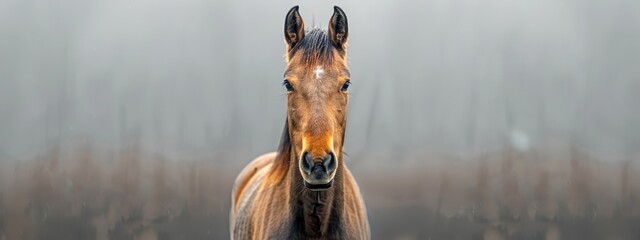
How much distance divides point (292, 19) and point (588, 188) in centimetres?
482

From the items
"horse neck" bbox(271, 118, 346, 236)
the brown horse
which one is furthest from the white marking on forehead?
"horse neck" bbox(271, 118, 346, 236)

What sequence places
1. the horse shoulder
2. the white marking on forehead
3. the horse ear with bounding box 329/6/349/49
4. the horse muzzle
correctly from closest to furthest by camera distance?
1. the horse muzzle
2. the white marking on forehead
3. the horse ear with bounding box 329/6/349/49
4. the horse shoulder

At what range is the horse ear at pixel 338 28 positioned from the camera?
3.18 meters

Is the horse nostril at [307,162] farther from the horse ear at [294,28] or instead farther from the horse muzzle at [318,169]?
the horse ear at [294,28]

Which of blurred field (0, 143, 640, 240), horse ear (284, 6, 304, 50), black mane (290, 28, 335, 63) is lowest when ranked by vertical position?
blurred field (0, 143, 640, 240)

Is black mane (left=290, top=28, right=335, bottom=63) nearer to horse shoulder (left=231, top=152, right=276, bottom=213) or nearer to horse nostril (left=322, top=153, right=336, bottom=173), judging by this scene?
horse nostril (left=322, top=153, right=336, bottom=173)

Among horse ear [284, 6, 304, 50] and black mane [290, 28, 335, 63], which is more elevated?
horse ear [284, 6, 304, 50]

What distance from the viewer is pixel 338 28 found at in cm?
323

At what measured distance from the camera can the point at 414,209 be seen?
673 cm

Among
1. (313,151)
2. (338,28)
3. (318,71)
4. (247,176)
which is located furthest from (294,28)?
(247,176)

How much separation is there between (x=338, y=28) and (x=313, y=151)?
0.87m

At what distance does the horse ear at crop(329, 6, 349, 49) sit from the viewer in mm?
3184

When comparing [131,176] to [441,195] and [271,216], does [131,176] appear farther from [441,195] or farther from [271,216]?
[271,216]

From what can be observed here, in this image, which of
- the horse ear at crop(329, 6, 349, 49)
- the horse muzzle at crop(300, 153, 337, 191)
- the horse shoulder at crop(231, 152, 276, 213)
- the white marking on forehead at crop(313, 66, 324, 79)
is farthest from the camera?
the horse shoulder at crop(231, 152, 276, 213)
